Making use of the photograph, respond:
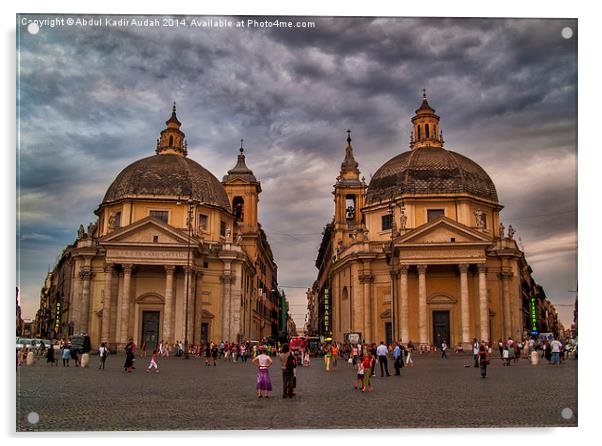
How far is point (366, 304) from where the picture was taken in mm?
68688

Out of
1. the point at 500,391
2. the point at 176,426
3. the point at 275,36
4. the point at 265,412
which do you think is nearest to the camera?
the point at 176,426

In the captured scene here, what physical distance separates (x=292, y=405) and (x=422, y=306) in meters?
44.2

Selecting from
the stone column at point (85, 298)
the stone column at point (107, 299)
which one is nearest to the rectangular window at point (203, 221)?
the stone column at point (107, 299)

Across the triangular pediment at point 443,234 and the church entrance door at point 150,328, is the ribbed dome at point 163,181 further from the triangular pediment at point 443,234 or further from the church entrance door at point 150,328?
the triangular pediment at point 443,234

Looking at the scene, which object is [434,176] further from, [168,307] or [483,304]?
[168,307]

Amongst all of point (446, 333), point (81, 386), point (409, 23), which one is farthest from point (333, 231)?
point (409, 23)

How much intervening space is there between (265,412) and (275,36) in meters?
10.1

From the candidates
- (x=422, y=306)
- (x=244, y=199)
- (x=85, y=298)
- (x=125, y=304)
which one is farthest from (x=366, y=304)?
(x=244, y=199)

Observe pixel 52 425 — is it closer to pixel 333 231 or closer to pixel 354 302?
pixel 354 302

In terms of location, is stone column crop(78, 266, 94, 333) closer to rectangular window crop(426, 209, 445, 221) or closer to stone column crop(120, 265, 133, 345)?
stone column crop(120, 265, 133, 345)

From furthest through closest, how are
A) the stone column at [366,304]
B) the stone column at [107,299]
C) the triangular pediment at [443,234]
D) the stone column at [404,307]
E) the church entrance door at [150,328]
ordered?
the stone column at [366,304]
the church entrance door at [150,328]
the stone column at [107,299]
the stone column at [404,307]
the triangular pediment at [443,234]

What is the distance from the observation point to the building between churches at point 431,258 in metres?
62.8

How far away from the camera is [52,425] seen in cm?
1661

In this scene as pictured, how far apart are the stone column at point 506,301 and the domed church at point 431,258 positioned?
9 centimetres
